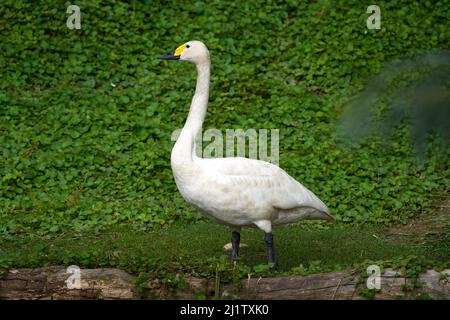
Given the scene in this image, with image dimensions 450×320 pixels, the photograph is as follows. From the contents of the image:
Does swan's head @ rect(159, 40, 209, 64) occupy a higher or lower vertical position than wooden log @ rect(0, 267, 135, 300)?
higher

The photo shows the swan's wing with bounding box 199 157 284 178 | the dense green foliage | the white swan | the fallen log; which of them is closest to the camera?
the fallen log

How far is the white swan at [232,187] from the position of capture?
23.8 feet

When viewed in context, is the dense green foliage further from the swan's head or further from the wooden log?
the wooden log

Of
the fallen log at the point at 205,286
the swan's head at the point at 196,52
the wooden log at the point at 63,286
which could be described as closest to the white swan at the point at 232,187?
the swan's head at the point at 196,52

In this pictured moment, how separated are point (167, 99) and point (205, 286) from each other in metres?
5.59

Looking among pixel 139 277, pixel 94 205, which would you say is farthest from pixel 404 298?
pixel 94 205

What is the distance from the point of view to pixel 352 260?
27.2ft

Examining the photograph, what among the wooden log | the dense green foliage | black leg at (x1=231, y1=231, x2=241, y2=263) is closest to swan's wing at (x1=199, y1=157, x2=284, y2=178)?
black leg at (x1=231, y1=231, x2=241, y2=263)

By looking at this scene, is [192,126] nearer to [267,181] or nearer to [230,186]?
[230,186]

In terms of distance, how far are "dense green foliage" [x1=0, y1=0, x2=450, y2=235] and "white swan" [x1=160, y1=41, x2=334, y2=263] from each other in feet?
6.77

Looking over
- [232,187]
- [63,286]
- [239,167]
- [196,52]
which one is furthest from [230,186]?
[63,286]

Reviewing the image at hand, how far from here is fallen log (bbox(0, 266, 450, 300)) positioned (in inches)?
247

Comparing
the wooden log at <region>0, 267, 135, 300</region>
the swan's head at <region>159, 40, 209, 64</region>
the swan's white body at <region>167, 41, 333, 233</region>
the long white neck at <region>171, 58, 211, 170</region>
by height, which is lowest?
the wooden log at <region>0, 267, 135, 300</region>

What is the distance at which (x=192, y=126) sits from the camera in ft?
25.0
